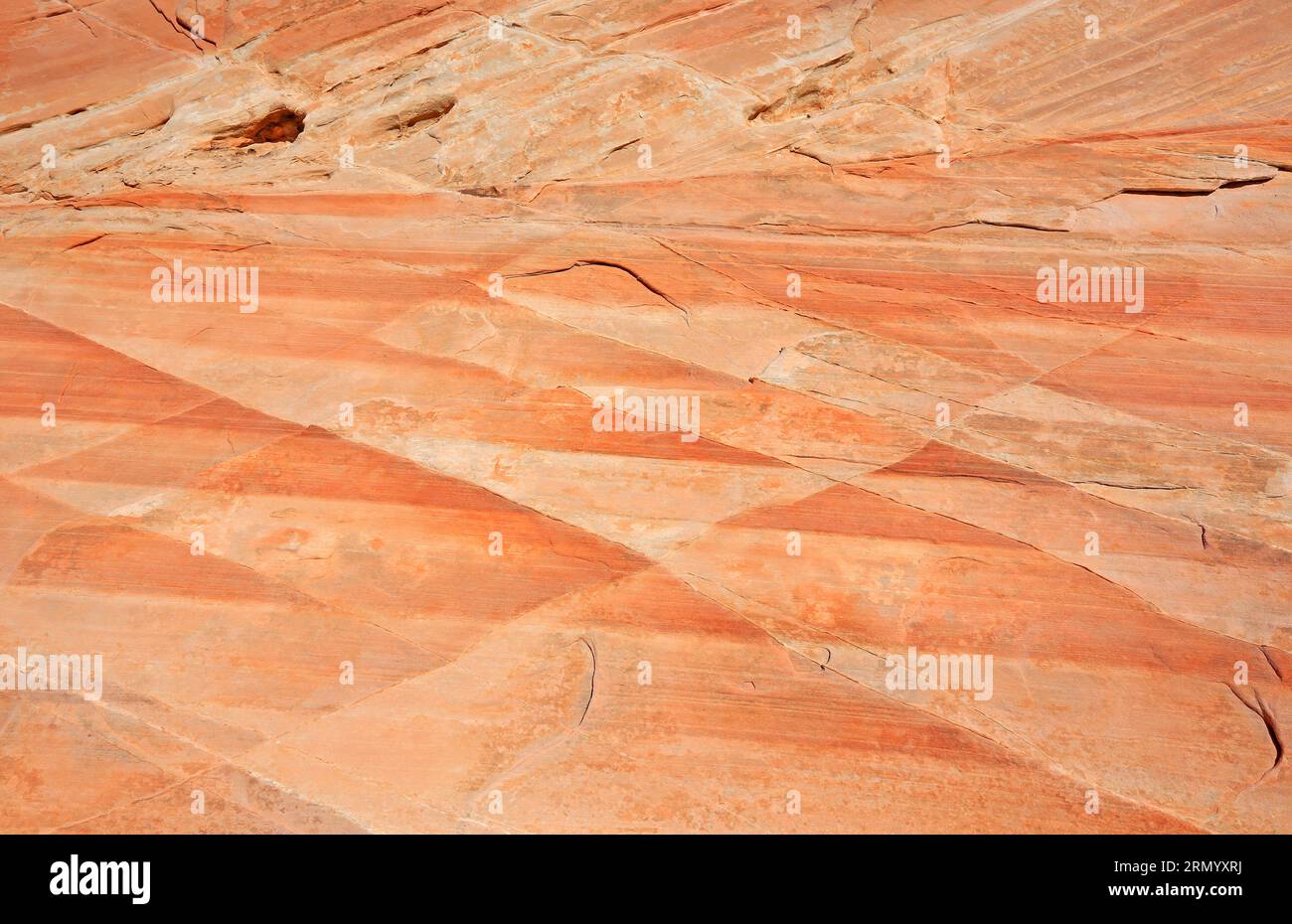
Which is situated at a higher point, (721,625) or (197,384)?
(197,384)

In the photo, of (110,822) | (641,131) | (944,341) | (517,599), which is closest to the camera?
(110,822)

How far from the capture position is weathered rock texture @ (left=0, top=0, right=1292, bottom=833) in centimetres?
559

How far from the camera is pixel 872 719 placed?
5.64m

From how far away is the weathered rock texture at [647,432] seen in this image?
18.3 ft

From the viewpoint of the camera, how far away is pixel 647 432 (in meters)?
6.32

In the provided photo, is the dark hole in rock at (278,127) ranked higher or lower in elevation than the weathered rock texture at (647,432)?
higher

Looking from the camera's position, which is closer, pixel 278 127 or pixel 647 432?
pixel 647 432

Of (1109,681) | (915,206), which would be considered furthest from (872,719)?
(915,206)

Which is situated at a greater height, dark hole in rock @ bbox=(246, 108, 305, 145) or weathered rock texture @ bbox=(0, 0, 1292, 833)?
dark hole in rock @ bbox=(246, 108, 305, 145)

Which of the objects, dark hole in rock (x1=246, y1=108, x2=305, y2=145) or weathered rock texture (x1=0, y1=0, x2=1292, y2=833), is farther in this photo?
dark hole in rock (x1=246, y1=108, x2=305, y2=145)

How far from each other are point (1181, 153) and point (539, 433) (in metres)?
5.03

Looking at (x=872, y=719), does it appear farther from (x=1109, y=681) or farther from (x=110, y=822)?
(x=110, y=822)

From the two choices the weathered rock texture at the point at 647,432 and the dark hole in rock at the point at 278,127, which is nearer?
the weathered rock texture at the point at 647,432

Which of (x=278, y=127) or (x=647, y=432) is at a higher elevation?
(x=278, y=127)
